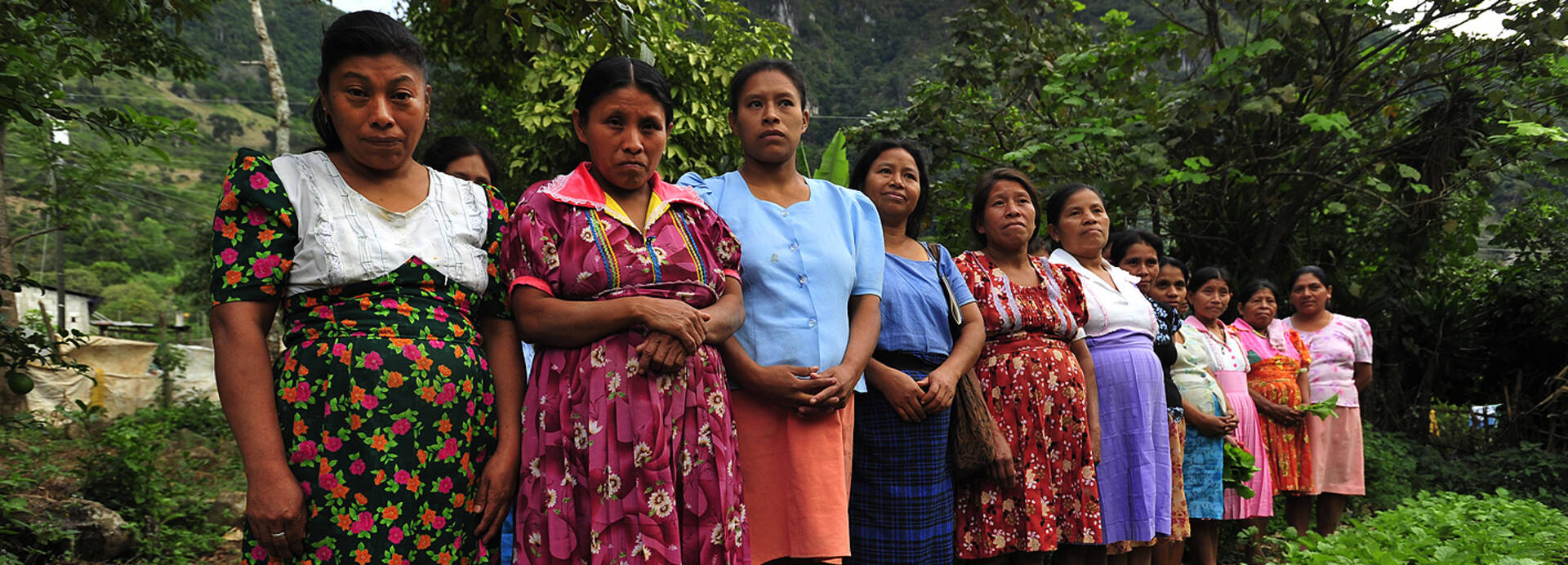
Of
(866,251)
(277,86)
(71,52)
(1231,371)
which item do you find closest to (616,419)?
(866,251)

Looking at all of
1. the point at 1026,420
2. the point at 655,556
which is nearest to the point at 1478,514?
the point at 1026,420

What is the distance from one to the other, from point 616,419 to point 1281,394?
492 cm

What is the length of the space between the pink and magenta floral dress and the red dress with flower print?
57.9 inches

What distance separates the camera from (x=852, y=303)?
2.70 metres

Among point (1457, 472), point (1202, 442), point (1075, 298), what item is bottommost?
point (1457, 472)

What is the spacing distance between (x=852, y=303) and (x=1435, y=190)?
23.0ft

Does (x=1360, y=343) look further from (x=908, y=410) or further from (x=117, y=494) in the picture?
(x=117, y=494)

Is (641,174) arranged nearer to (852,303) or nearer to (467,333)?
(467,333)

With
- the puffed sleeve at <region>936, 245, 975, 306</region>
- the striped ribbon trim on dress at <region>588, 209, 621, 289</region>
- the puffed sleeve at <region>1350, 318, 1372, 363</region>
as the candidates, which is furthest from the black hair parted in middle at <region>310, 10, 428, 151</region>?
the puffed sleeve at <region>1350, 318, 1372, 363</region>

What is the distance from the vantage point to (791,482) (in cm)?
240

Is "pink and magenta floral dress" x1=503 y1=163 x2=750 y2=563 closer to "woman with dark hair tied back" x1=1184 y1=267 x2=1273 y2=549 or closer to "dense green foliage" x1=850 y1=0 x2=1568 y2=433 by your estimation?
"woman with dark hair tied back" x1=1184 y1=267 x2=1273 y2=549

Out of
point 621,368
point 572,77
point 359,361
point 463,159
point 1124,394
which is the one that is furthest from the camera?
point 572,77

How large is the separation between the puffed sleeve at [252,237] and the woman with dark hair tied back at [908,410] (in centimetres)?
157

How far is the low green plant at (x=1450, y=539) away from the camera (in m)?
3.44
